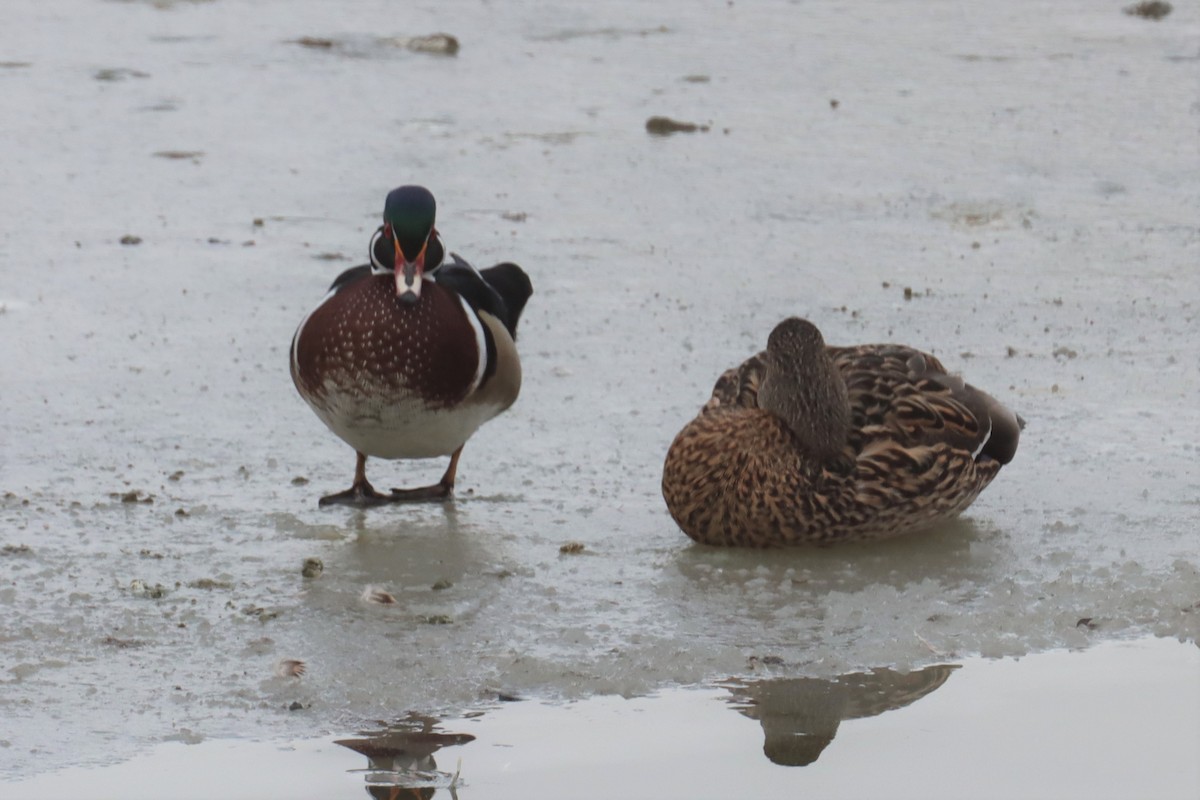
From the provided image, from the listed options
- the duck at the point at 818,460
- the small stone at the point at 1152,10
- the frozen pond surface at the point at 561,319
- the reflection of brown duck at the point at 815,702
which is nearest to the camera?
the reflection of brown duck at the point at 815,702

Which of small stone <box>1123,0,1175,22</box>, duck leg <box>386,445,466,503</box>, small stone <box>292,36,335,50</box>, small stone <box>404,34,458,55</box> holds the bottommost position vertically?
duck leg <box>386,445,466,503</box>

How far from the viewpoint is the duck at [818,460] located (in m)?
4.64

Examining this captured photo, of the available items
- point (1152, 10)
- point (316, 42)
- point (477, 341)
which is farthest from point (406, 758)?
point (1152, 10)

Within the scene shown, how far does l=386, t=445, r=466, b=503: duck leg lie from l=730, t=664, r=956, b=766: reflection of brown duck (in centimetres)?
151

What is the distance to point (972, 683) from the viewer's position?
12.6 feet

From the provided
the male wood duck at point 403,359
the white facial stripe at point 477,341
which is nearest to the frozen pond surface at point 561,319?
the male wood duck at point 403,359

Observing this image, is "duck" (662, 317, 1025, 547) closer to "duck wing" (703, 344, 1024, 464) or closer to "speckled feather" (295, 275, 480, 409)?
"duck wing" (703, 344, 1024, 464)

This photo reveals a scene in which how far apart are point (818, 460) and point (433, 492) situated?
1.07 m

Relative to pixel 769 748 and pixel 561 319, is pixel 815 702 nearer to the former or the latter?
pixel 769 748

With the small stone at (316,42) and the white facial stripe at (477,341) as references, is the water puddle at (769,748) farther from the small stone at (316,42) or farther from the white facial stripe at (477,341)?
the small stone at (316,42)

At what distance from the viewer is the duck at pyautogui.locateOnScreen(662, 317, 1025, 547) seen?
15.2ft

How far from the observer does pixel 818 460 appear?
4703 mm

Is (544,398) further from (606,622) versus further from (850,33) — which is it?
(850,33)

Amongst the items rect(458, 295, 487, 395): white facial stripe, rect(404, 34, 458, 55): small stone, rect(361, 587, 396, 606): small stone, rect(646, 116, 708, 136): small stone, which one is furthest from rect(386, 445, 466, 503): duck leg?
rect(404, 34, 458, 55): small stone
